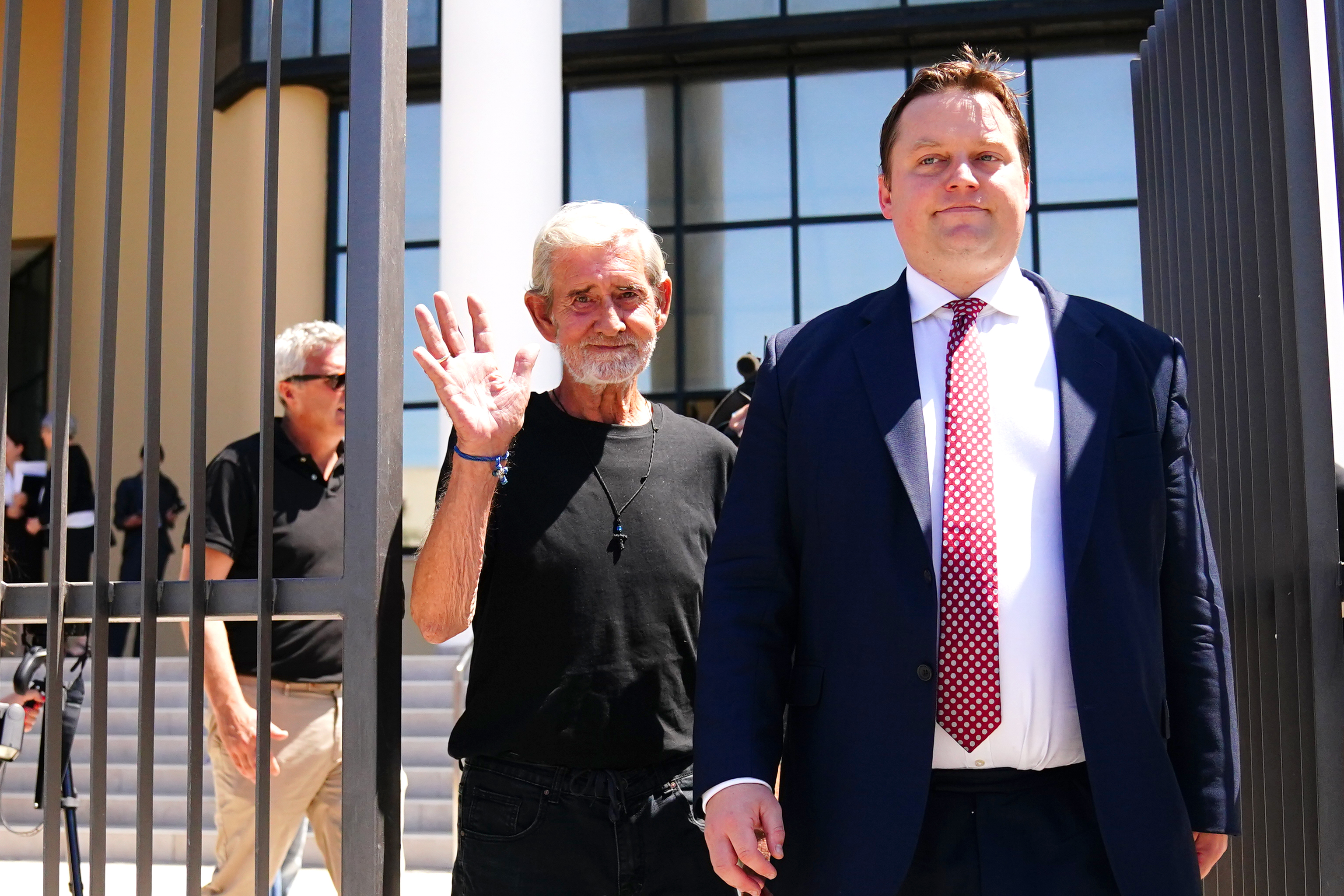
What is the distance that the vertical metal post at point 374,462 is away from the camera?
7.09ft

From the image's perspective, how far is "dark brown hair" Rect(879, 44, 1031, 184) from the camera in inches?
84.0

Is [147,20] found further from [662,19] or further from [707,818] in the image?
[707,818]

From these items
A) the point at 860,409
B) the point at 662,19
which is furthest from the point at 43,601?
the point at 662,19

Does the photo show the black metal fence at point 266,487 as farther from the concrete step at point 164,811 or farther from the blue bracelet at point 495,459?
the concrete step at point 164,811

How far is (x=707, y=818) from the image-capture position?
1906 mm

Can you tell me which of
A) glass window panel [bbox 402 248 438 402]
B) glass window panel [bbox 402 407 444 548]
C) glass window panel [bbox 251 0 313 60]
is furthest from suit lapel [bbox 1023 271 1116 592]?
glass window panel [bbox 251 0 313 60]

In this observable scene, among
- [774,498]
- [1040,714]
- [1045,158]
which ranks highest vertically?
[1045,158]

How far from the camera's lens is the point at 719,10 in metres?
12.7

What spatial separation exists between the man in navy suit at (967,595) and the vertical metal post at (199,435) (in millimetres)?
916

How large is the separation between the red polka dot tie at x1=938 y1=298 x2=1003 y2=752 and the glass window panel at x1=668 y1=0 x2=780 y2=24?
11391 millimetres

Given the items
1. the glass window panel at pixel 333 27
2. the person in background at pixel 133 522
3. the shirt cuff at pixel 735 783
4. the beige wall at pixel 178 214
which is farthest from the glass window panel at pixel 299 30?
the shirt cuff at pixel 735 783

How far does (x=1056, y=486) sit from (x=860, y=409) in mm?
332

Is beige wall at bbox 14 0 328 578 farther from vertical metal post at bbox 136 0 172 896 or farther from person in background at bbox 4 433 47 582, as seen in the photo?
vertical metal post at bbox 136 0 172 896

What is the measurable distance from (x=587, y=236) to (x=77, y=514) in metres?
8.53
